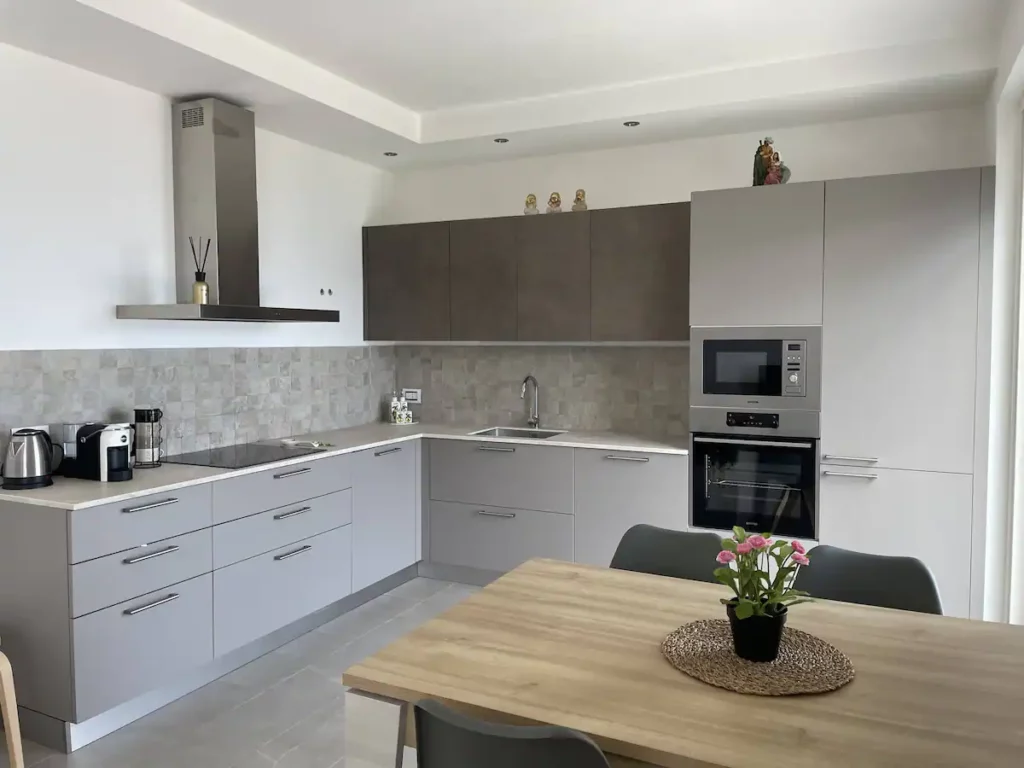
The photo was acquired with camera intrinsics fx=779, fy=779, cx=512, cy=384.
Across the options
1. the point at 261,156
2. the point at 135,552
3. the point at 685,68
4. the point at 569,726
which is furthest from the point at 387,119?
the point at 569,726

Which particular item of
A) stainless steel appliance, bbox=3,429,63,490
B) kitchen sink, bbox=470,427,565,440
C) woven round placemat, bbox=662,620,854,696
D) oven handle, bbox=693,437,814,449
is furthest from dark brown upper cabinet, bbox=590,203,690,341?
stainless steel appliance, bbox=3,429,63,490

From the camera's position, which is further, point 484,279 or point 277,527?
point 484,279

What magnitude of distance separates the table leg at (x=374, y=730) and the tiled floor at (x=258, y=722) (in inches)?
47.9

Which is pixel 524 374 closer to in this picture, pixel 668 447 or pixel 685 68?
pixel 668 447

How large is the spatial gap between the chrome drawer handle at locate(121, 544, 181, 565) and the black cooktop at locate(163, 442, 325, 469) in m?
0.43

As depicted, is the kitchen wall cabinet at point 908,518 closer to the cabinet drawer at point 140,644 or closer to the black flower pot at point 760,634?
the black flower pot at point 760,634

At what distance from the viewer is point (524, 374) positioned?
4844 millimetres

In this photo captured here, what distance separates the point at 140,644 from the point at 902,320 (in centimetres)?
329

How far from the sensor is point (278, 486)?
345 centimetres

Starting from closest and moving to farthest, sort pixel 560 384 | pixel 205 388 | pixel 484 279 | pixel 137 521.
Result: pixel 137 521 < pixel 205 388 < pixel 484 279 < pixel 560 384

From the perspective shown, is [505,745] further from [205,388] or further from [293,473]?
[205,388]

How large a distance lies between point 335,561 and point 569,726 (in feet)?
8.84

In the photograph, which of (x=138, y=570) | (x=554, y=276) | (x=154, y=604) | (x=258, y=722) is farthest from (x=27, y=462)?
(x=554, y=276)

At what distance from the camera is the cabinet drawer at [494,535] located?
13.6 feet
